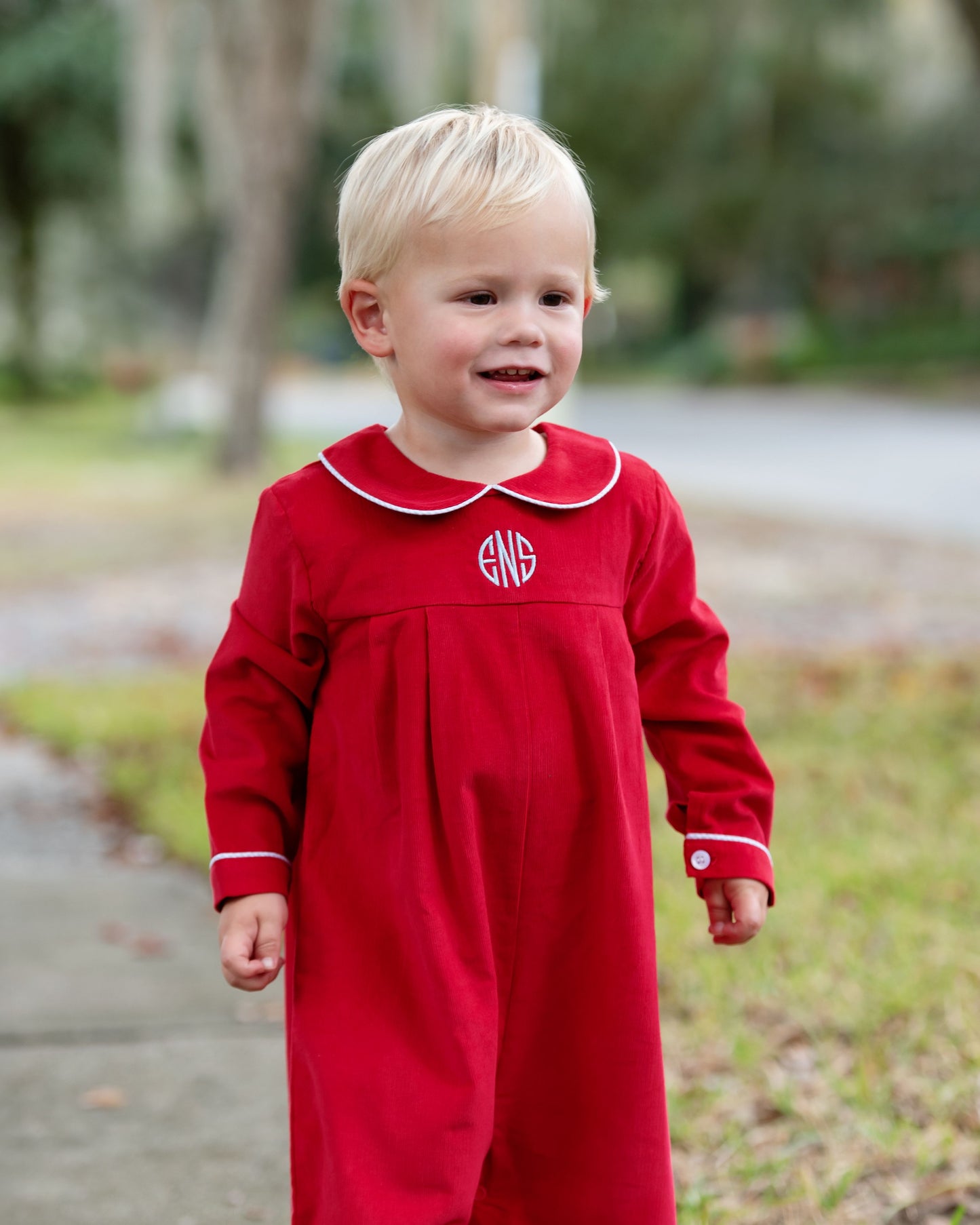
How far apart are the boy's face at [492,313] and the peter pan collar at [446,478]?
0.24ft

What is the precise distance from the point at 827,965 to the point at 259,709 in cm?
171

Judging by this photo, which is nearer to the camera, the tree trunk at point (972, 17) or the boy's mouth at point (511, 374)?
the boy's mouth at point (511, 374)

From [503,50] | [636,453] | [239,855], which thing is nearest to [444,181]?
[239,855]

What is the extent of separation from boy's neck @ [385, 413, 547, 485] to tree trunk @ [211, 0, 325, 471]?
33.8 feet

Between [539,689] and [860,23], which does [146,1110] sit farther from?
[860,23]

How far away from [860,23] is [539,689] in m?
27.7

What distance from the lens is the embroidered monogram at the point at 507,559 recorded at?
1.65 meters

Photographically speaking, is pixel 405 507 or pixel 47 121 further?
pixel 47 121

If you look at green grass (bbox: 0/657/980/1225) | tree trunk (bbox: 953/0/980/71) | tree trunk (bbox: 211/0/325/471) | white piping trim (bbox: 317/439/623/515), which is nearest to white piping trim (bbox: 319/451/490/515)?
white piping trim (bbox: 317/439/623/515)

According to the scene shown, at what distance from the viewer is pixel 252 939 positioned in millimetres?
1700

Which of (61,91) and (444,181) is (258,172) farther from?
(61,91)

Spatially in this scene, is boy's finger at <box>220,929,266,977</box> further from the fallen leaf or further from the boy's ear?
the fallen leaf

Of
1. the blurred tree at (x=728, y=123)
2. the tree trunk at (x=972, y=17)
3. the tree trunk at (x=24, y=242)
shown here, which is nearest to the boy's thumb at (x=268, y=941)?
the tree trunk at (x=972, y=17)

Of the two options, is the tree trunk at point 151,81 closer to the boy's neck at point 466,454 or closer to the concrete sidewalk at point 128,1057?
the concrete sidewalk at point 128,1057
